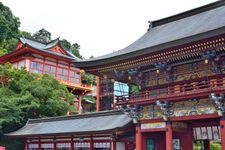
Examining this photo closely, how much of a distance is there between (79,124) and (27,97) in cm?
804

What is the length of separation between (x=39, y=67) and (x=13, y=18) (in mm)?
38174

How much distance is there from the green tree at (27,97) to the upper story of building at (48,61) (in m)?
10.8

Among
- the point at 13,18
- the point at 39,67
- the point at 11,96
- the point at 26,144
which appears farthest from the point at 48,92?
the point at 13,18

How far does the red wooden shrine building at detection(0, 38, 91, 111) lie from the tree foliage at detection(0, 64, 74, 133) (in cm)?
1079

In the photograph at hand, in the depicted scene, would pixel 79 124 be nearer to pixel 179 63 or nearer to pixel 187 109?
pixel 179 63

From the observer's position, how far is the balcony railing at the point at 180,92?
49.9 feet

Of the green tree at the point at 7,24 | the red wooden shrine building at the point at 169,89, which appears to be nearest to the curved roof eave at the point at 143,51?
the red wooden shrine building at the point at 169,89

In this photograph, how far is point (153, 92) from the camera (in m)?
19.0

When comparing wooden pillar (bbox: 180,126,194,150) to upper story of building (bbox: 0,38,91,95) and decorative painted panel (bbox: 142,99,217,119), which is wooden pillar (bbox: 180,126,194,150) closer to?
decorative painted panel (bbox: 142,99,217,119)

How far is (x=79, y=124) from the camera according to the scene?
24.1 meters

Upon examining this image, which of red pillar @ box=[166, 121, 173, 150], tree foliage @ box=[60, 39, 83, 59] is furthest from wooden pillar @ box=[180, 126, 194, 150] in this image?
tree foliage @ box=[60, 39, 83, 59]

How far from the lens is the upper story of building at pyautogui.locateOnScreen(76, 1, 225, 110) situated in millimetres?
15414

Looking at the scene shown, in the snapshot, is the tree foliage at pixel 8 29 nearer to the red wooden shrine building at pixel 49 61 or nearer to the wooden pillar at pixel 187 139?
the red wooden shrine building at pixel 49 61

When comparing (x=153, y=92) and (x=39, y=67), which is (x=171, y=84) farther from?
(x=39, y=67)
